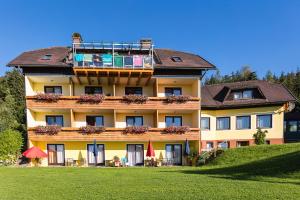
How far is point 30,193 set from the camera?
8.48 metres

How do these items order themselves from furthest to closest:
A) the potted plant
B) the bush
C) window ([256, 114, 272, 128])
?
1. window ([256, 114, 272, 128])
2. the potted plant
3. the bush

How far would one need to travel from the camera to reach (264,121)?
1042 inches

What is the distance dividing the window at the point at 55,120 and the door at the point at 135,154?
6.16 m

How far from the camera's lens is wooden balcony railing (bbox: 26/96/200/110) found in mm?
22391

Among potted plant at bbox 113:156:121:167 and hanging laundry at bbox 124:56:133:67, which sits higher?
hanging laundry at bbox 124:56:133:67

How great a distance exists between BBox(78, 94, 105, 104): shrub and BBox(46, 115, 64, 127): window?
117 inches

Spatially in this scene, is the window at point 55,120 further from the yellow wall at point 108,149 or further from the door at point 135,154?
the door at point 135,154

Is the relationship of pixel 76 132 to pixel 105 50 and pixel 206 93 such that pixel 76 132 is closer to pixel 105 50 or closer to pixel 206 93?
pixel 105 50

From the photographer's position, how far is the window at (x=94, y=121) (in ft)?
80.2

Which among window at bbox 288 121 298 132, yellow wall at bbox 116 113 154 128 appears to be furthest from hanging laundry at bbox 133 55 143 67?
window at bbox 288 121 298 132

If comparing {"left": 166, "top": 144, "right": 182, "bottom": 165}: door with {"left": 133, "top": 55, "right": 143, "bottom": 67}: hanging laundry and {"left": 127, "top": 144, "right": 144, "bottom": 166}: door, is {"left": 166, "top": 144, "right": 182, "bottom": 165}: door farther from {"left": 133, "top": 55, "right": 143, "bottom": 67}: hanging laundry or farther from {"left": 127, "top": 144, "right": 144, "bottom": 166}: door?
{"left": 133, "top": 55, "right": 143, "bottom": 67}: hanging laundry

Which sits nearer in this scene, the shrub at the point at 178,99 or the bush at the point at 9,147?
the bush at the point at 9,147

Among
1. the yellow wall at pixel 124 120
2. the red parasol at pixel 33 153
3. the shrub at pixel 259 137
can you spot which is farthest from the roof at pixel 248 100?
the red parasol at pixel 33 153

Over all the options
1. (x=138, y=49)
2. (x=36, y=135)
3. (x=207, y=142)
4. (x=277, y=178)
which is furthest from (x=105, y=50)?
(x=277, y=178)
